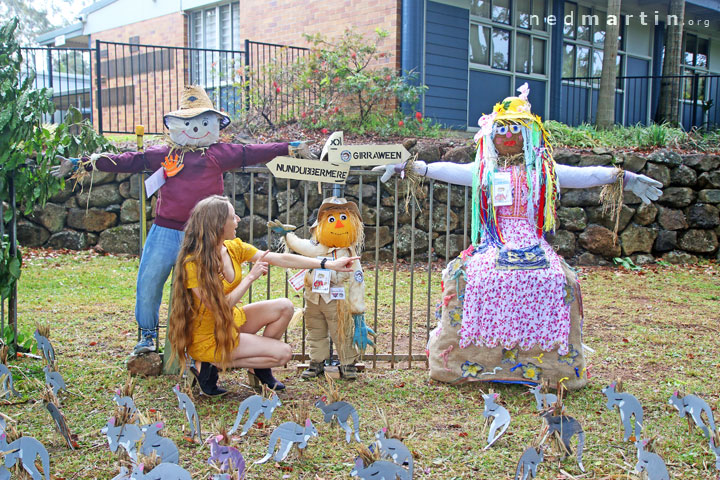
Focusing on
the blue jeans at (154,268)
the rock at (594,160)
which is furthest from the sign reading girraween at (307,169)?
the rock at (594,160)

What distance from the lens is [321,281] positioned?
12.6ft

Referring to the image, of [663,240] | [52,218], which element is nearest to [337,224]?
[52,218]

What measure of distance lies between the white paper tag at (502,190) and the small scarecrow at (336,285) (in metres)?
0.84

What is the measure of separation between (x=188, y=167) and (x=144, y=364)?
4.06 ft

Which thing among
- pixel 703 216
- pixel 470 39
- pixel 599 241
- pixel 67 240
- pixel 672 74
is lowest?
pixel 67 240

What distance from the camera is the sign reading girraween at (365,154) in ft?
13.1

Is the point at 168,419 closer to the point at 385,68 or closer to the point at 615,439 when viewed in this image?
the point at 615,439

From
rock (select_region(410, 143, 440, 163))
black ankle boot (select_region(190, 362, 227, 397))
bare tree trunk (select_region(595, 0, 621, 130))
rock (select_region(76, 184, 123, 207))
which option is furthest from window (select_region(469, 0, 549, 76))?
black ankle boot (select_region(190, 362, 227, 397))

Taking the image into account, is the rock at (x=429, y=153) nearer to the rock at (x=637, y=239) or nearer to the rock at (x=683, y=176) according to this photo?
the rock at (x=637, y=239)

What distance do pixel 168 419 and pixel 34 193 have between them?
1741 mm

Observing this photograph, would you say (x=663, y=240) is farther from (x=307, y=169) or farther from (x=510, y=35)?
(x=307, y=169)

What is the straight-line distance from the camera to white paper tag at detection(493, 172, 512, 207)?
12.7 feet

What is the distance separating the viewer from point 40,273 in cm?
741

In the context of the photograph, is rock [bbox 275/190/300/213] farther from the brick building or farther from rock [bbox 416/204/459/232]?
the brick building
